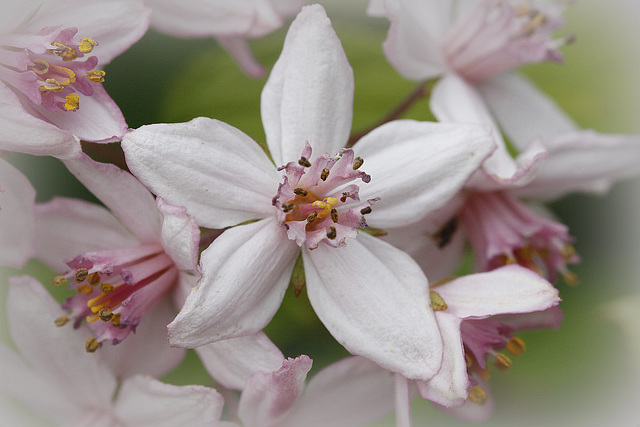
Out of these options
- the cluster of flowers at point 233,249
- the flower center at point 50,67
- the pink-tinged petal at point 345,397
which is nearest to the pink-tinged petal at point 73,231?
the cluster of flowers at point 233,249

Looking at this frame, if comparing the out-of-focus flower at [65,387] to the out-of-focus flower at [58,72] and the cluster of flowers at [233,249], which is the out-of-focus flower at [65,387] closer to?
the cluster of flowers at [233,249]

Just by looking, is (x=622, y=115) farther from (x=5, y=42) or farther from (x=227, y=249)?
(x=5, y=42)

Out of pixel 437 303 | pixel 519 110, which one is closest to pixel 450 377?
pixel 437 303

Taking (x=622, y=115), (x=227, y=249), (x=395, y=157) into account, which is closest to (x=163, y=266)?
(x=227, y=249)

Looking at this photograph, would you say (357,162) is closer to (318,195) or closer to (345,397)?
(318,195)

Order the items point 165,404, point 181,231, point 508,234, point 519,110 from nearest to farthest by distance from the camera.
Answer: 1. point 181,231
2. point 165,404
3. point 508,234
4. point 519,110
